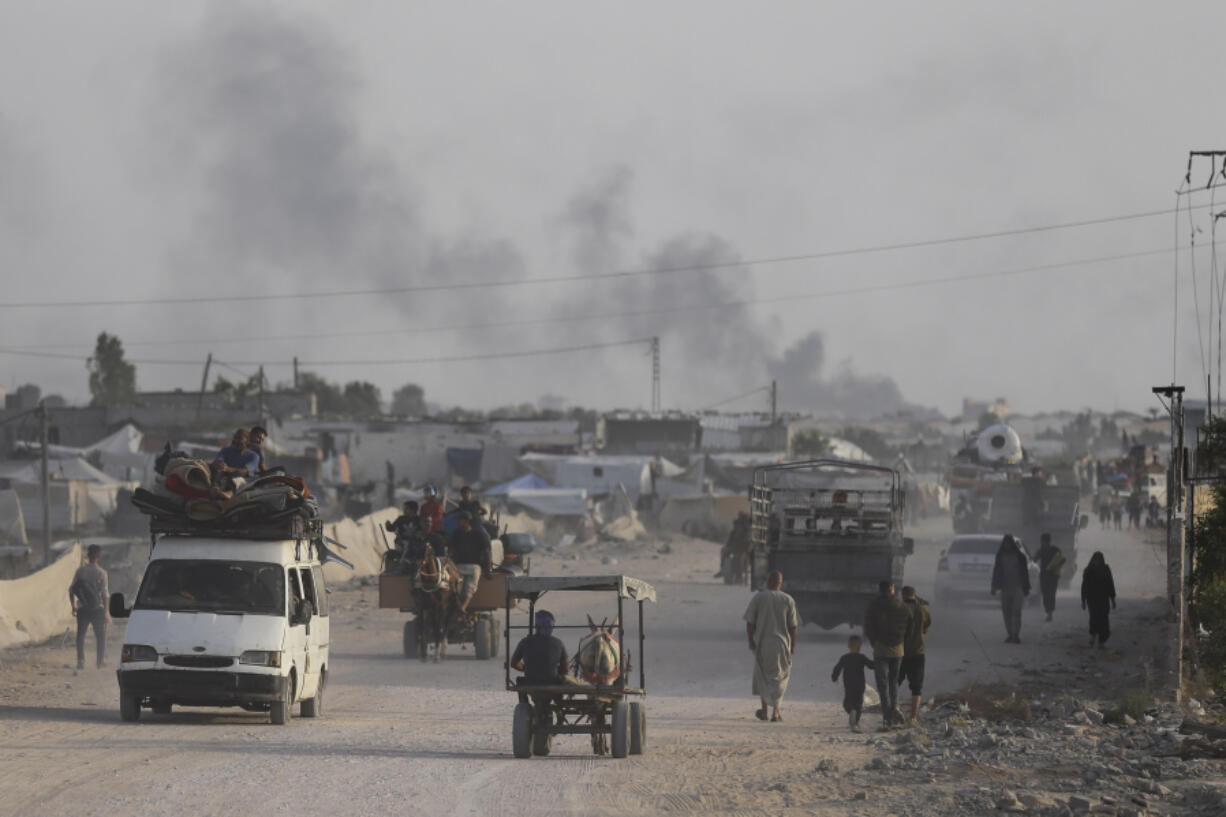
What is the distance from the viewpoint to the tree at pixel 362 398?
15800 centimetres

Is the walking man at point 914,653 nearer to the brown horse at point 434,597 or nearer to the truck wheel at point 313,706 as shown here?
the truck wheel at point 313,706

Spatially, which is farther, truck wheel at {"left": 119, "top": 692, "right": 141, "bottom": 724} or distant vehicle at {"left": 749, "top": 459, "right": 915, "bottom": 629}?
distant vehicle at {"left": 749, "top": 459, "right": 915, "bottom": 629}

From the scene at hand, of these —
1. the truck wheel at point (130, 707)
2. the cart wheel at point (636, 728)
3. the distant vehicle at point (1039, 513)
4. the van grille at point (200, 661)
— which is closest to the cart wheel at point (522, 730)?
the cart wheel at point (636, 728)

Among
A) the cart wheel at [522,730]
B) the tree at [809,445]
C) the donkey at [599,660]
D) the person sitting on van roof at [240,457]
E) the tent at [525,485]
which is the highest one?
the tree at [809,445]

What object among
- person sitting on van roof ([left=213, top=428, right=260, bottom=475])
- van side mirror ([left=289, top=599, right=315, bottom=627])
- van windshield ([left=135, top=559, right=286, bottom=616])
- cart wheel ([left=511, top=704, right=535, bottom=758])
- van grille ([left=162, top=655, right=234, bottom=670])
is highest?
person sitting on van roof ([left=213, top=428, right=260, bottom=475])

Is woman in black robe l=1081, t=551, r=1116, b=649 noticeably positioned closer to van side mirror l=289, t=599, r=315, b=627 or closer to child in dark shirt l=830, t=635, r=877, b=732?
child in dark shirt l=830, t=635, r=877, b=732

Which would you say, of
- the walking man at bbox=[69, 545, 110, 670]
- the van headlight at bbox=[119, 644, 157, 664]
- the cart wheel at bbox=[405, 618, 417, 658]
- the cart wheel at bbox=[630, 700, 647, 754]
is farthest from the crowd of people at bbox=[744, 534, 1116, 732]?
the walking man at bbox=[69, 545, 110, 670]

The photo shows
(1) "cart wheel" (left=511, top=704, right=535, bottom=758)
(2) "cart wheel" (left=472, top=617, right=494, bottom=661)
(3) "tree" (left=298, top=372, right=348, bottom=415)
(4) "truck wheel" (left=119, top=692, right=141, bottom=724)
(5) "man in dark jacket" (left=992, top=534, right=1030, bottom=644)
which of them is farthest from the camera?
(3) "tree" (left=298, top=372, right=348, bottom=415)

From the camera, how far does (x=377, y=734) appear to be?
16.8 m

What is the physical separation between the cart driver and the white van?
296 cm

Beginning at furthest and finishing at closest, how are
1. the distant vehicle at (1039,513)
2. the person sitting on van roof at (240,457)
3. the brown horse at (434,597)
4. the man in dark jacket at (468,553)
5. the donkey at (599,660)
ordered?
the distant vehicle at (1039,513), the man in dark jacket at (468,553), the brown horse at (434,597), the person sitting on van roof at (240,457), the donkey at (599,660)

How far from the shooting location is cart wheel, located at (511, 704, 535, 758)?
1501 cm

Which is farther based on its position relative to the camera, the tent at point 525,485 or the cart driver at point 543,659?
the tent at point 525,485

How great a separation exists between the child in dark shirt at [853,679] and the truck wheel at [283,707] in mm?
5750
